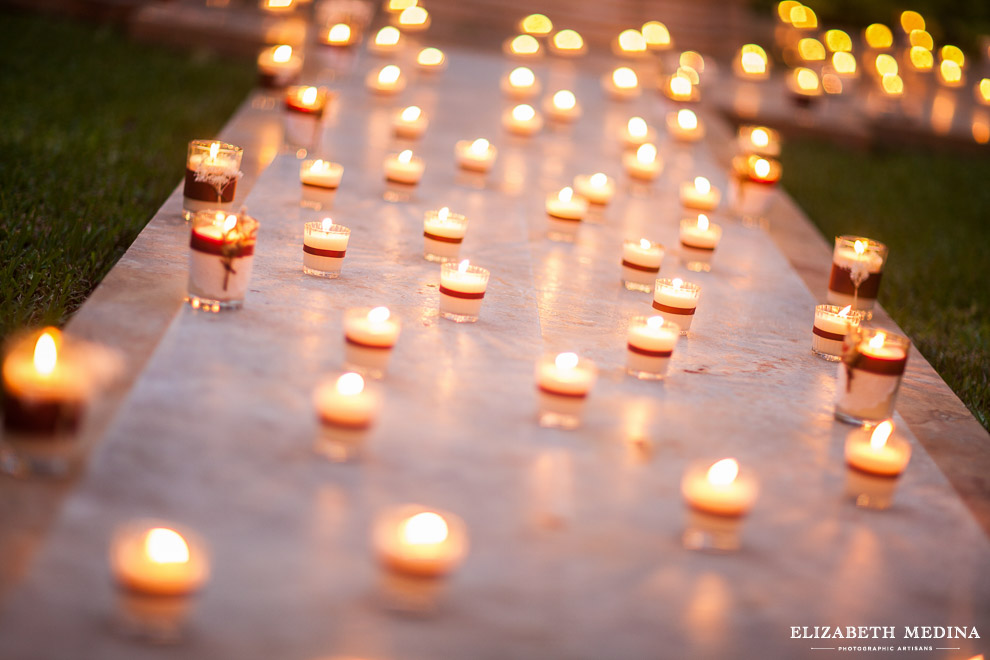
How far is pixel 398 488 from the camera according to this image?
10.0 ft

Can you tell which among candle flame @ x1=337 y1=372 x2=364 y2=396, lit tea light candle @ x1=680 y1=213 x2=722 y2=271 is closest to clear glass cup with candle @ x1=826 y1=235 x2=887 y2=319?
lit tea light candle @ x1=680 y1=213 x2=722 y2=271

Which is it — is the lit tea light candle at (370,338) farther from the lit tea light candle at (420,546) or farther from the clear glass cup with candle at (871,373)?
the clear glass cup with candle at (871,373)

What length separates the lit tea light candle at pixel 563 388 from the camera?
3541 millimetres

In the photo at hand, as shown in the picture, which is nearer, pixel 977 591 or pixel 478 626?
pixel 478 626

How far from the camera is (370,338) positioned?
3.66 m

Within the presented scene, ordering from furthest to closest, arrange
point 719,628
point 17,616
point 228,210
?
1. point 228,210
2. point 719,628
3. point 17,616

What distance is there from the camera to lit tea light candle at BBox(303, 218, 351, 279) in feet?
15.1

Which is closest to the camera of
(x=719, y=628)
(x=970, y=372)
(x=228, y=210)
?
(x=719, y=628)

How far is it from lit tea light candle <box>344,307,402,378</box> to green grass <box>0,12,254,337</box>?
1.21m

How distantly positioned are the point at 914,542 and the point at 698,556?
719mm

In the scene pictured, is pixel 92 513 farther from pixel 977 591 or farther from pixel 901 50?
pixel 901 50

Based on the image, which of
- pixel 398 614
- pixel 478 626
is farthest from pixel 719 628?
pixel 398 614

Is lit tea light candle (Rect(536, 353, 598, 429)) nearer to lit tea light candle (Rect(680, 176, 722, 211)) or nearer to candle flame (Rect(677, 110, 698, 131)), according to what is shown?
lit tea light candle (Rect(680, 176, 722, 211))

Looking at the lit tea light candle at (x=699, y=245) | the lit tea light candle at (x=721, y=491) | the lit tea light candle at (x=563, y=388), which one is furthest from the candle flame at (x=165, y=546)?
the lit tea light candle at (x=699, y=245)
